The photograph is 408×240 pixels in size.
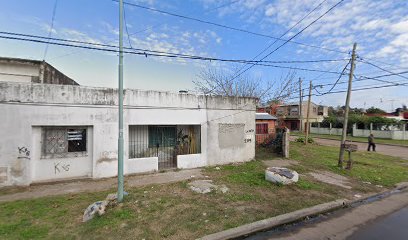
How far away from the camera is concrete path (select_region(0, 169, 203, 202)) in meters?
7.19

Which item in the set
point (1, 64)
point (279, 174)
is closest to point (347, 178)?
point (279, 174)

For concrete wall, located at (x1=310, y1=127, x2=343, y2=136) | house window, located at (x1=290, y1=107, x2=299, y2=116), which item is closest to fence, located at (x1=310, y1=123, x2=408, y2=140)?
concrete wall, located at (x1=310, y1=127, x2=343, y2=136)

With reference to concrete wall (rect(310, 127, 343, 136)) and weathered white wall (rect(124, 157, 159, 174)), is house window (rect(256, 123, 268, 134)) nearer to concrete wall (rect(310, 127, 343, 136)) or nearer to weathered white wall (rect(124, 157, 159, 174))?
weathered white wall (rect(124, 157, 159, 174))

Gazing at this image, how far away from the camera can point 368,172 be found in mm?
10703

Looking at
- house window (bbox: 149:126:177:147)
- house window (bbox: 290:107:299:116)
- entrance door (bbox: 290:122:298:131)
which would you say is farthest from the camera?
entrance door (bbox: 290:122:298:131)

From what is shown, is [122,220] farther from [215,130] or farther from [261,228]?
Result: [215,130]

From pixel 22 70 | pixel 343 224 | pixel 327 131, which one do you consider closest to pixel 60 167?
pixel 22 70

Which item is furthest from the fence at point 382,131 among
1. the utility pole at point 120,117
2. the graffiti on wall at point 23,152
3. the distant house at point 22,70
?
the graffiti on wall at point 23,152

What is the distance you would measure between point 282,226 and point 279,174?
306 cm

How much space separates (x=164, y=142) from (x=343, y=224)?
786 centimetres

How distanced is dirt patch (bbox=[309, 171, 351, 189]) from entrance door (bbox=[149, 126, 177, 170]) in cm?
632

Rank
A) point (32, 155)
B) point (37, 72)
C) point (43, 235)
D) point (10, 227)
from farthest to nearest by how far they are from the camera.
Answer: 1. point (37, 72)
2. point (32, 155)
3. point (10, 227)
4. point (43, 235)

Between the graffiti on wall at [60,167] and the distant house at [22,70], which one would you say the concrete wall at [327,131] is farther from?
the distant house at [22,70]

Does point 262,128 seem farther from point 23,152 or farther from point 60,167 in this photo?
point 23,152
